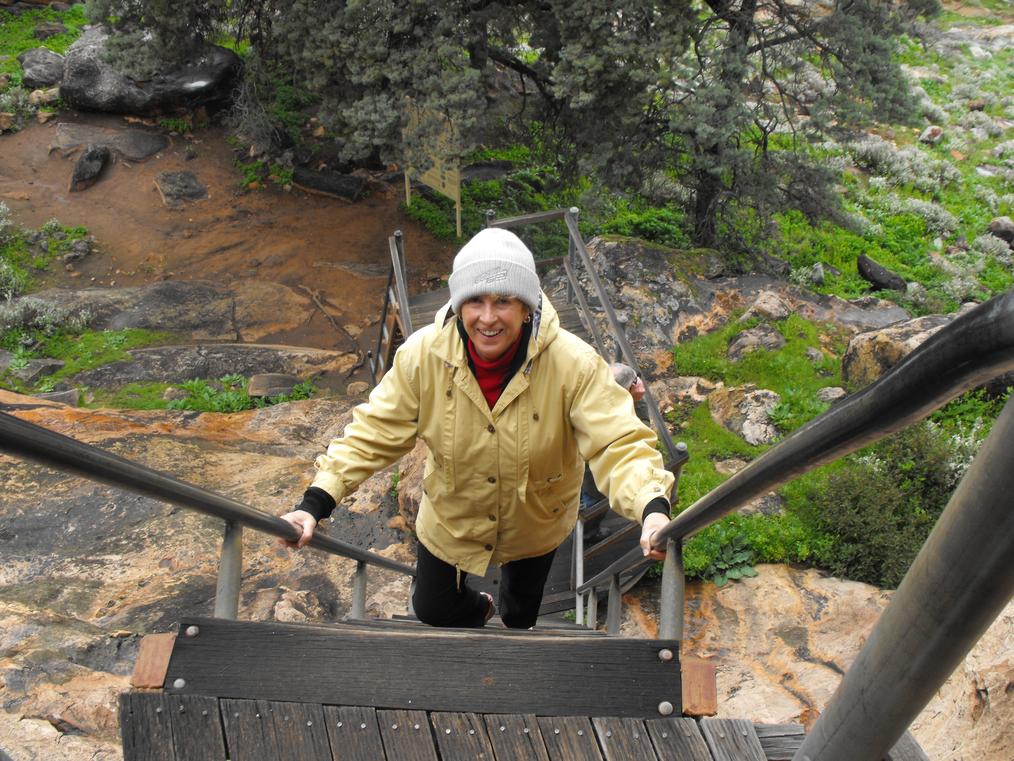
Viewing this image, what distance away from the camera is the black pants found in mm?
3400

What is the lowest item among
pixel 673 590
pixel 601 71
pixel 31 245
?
pixel 31 245

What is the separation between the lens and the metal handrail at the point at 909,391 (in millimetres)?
985

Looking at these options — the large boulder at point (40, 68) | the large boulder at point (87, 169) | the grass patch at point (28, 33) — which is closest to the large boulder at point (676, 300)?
the large boulder at point (87, 169)

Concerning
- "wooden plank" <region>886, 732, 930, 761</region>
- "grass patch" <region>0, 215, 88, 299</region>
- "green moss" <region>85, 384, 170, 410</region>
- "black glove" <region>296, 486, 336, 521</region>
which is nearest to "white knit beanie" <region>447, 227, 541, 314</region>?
"black glove" <region>296, 486, 336, 521</region>

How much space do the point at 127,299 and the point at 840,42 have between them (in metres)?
10.5

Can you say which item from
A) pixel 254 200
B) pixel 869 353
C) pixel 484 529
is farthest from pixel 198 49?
pixel 484 529

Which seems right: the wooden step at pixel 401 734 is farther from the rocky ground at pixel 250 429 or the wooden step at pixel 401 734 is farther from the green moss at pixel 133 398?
the green moss at pixel 133 398

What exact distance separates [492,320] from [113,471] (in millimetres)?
1176

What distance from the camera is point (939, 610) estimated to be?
1035 millimetres

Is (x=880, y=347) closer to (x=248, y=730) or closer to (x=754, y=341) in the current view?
(x=754, y=341)

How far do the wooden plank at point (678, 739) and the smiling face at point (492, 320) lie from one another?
1187mm

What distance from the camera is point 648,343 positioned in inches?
387

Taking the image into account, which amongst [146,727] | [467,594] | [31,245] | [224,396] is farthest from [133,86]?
[146,727]

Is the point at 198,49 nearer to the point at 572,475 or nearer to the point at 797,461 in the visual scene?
the point at 572,475
